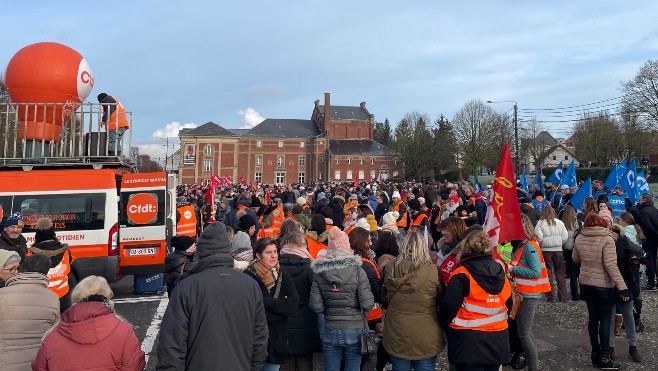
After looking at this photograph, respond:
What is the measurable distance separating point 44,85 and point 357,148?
274 feet

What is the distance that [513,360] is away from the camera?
6305mm

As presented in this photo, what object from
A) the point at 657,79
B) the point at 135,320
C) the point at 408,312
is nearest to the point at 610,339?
the point at 408,312

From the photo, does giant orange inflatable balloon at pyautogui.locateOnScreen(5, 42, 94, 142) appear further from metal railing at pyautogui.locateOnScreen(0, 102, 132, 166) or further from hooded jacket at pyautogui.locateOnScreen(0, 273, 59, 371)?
hooded jacket at pyautogui.locateOnScreen(0, 273, 59, 371)

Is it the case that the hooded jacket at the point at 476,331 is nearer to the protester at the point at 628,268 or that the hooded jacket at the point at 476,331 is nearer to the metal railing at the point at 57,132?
the protester at the point at 628,268

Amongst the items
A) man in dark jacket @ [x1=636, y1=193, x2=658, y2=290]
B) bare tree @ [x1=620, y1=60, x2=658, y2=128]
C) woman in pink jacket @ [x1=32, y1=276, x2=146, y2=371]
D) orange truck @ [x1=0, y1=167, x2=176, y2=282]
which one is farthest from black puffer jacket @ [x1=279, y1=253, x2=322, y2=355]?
bare tree @ [x1=620, y1=60, x2=658, y2=128]

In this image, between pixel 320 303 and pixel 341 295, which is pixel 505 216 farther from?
pixel 320 303

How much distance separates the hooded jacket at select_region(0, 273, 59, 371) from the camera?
3.79 metres

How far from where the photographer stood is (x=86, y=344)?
302cm

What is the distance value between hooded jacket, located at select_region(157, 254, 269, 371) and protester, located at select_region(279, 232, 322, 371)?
1.32m

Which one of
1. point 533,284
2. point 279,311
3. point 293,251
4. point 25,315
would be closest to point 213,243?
point 279,311

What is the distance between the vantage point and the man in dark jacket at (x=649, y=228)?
9836mm

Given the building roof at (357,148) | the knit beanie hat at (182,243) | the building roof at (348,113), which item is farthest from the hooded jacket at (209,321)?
the building roof at (348,113)

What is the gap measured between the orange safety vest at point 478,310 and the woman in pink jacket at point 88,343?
8.62ft

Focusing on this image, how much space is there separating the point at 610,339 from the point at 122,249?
28.2ft
